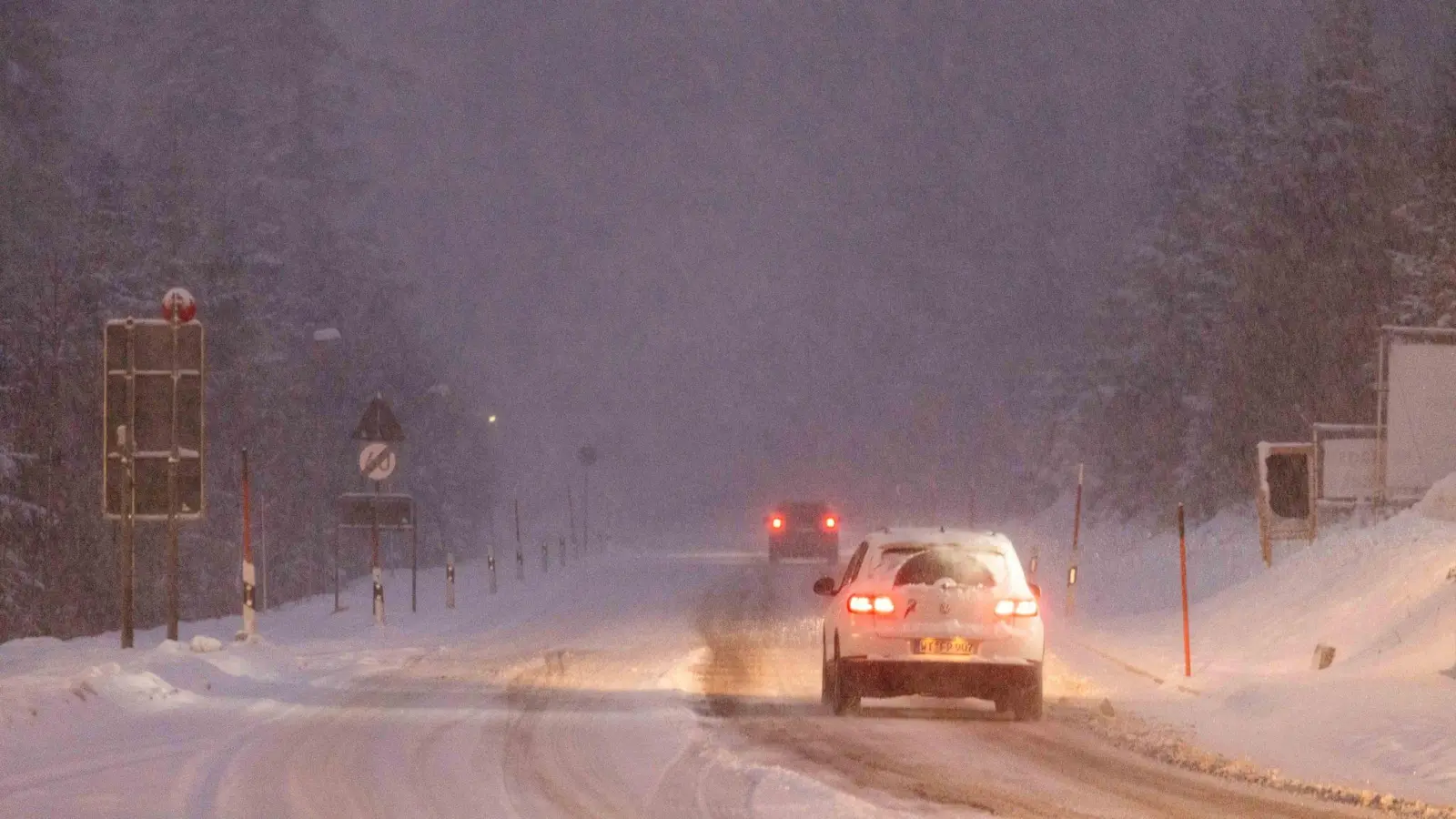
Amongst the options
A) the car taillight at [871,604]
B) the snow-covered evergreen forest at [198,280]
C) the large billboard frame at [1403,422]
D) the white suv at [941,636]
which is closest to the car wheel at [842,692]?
the white suv at [941,636]

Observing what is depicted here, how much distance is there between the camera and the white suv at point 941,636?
1612 cm

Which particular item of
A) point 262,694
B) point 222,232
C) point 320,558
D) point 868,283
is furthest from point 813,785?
point 868,283

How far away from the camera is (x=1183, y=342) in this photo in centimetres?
6272

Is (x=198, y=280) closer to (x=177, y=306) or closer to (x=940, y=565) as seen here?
(x=177, y=306)

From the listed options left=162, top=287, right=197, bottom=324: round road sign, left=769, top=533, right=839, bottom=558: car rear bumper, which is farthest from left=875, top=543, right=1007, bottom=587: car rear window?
left=769, top=533, right=839, bottom=558: car rear bumper

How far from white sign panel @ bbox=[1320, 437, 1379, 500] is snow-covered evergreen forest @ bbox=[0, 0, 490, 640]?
2477 cm

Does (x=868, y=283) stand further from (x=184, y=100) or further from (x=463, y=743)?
(x=463, y=743)

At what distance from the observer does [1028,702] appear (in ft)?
52.7

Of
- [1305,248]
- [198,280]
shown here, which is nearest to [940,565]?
[1305,248]

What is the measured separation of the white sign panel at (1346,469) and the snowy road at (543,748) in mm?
11284

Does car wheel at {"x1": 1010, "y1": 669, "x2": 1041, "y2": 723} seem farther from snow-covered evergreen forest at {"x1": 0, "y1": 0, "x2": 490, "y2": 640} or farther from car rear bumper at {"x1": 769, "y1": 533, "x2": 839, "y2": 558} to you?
car rear bumper at {"x1": 769, "y1": 533, "x2": 839, "y2": 558}

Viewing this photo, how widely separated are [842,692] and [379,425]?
15885 mm

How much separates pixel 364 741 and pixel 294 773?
1.86 meters

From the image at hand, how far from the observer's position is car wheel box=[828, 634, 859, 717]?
16.4m
